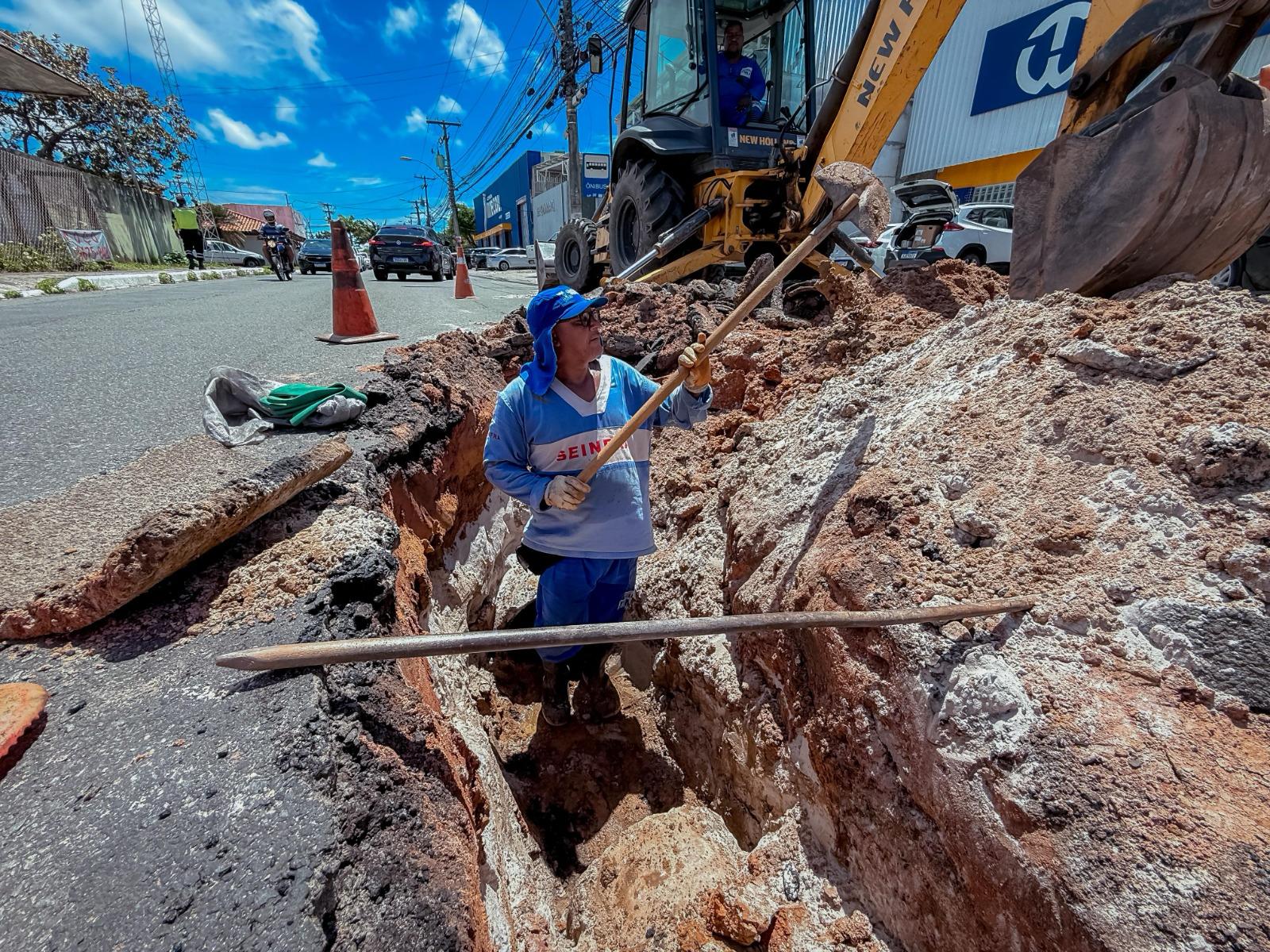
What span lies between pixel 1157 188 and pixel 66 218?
2302 centimetres

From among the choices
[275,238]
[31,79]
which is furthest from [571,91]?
[31,79]

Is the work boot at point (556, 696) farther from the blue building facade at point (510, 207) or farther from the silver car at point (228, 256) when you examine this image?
the blue building facade at point (510, 207)

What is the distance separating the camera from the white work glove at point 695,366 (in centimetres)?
219

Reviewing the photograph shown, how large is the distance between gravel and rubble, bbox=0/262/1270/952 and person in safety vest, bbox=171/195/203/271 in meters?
24.7

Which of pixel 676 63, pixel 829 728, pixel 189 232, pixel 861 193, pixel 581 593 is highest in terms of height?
pixel 676 63

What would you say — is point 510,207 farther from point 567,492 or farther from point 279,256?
point 567,492

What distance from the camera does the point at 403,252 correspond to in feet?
54.0

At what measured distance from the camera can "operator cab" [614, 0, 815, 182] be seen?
576 cm

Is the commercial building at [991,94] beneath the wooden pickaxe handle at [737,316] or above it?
above

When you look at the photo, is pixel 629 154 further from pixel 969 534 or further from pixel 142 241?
pixel 142 241

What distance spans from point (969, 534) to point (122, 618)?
2427 millimetres

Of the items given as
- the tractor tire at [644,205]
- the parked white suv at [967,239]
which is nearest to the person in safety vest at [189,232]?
the tractor tire at [644,205]

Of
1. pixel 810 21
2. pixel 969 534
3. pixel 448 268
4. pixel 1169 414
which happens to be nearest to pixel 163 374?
pixel 969 534

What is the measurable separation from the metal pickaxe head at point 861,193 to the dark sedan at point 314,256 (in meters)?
21.3
